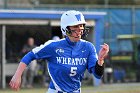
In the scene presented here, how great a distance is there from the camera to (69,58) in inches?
258

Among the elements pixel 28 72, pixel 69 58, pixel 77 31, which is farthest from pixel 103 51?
pixel 28 72

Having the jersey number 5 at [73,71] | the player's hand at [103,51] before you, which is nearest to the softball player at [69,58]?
the jersey number 5 at [73,71]

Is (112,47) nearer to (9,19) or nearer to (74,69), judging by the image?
(9,19)

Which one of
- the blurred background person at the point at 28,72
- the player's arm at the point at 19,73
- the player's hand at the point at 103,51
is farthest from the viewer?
the blurred background person at the point at 28,72

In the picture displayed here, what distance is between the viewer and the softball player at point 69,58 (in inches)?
252

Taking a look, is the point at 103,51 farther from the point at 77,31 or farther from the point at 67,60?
the point at 67,60

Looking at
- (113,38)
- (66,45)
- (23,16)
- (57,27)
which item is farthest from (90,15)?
(66,45)

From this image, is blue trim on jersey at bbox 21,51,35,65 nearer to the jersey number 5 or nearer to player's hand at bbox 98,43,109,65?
the jersey number 5

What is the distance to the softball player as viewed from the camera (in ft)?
21.0

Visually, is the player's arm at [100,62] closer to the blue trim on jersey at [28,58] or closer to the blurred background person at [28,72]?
the blue trim on jersey at [28,58]

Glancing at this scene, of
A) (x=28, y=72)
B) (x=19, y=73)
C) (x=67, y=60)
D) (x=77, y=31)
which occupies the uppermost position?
(x=77, y=31)

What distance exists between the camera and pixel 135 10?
26031mm

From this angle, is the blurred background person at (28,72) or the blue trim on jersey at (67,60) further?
the blurred background person at (28,72)

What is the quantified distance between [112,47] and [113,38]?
523mm
